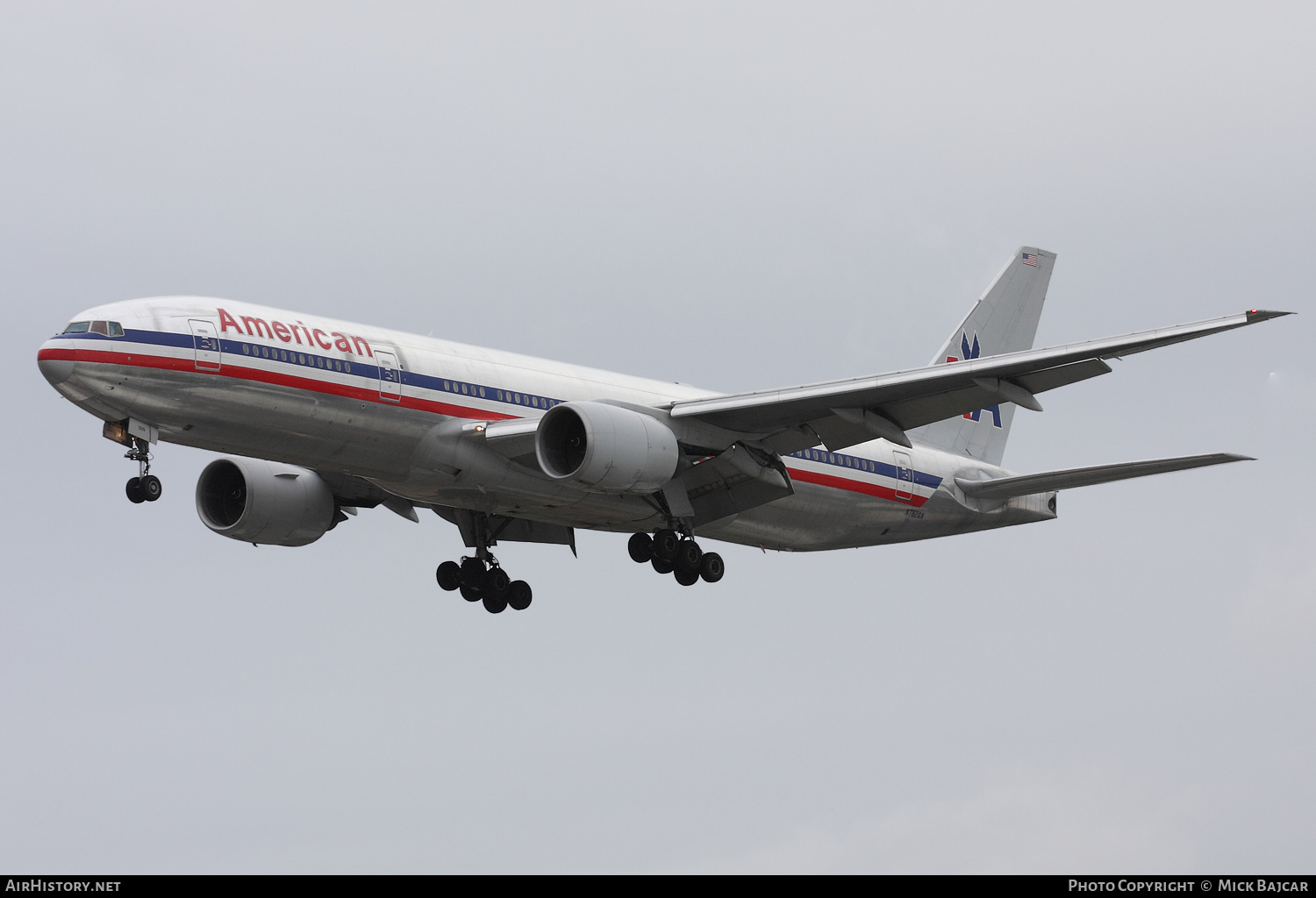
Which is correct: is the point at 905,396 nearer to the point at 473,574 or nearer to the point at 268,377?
the point at 473,574

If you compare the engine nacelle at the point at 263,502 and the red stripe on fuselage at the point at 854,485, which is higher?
the red stripe on fuselage at the point at 854,485

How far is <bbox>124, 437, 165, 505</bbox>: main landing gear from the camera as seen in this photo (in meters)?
27.5

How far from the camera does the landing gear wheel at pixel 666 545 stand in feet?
110

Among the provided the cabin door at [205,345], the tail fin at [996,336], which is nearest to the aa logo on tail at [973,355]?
the tail fin at [996,336]

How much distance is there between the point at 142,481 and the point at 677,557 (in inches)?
437

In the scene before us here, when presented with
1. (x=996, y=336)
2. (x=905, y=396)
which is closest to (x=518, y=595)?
(x=905, y=396)

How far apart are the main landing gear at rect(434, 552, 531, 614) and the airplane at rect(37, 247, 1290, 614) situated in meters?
0.04

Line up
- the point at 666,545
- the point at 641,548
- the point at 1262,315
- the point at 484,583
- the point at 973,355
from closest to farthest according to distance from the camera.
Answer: the point at 1262,315
the point at 666,545
the point at 641,548
the point at 484,583
the point at 973,355

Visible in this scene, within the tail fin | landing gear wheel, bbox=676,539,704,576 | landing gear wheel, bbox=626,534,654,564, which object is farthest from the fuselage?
the tail fin

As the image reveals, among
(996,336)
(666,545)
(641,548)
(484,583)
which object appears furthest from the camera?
(996,336)

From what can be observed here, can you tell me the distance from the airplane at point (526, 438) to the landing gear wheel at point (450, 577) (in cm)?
6

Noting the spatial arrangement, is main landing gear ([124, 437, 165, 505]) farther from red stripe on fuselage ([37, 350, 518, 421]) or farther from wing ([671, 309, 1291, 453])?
wing ([671, 309, 1291, 453])

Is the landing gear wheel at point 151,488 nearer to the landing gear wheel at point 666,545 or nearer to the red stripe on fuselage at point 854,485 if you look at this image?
the landing gear wheel at point 666,545

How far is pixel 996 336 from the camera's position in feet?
139
